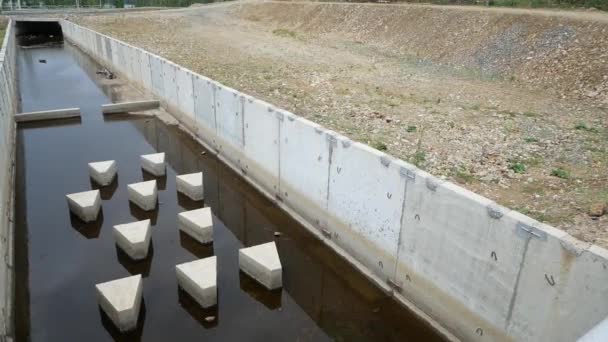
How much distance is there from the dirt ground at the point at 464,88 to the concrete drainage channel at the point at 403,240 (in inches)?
53.7

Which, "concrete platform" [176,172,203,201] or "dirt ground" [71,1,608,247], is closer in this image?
"dirt ground" [71,1,608,247]

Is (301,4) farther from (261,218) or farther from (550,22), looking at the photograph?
(261,218)

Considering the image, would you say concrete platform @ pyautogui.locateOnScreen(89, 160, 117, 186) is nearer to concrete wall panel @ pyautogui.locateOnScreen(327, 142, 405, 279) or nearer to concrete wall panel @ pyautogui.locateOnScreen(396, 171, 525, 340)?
concrete wall panel @ pyautogui.locateOnScreen(327, 142, 405, 279)

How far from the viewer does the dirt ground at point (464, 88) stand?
7.55 m

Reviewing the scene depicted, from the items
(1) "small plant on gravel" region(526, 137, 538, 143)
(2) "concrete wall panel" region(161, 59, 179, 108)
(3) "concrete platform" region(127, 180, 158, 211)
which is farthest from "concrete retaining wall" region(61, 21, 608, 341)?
(1) "small plant on gravel" region(526, 137, 538, 143)

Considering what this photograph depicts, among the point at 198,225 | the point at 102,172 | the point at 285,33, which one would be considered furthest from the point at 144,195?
the point at 285,33

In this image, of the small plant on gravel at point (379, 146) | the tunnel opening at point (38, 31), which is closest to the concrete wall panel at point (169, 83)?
the small plant on gravel at point (379, 146)

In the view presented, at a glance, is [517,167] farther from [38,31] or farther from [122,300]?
[38,31]

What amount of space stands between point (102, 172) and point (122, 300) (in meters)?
4.60

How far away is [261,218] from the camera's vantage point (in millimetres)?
8734

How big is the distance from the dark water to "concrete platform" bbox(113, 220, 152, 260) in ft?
0.49

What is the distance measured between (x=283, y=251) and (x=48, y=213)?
472cm

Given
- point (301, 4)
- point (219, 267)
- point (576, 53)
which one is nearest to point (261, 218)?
point (219, 267)

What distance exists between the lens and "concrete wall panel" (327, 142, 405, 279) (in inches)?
250
